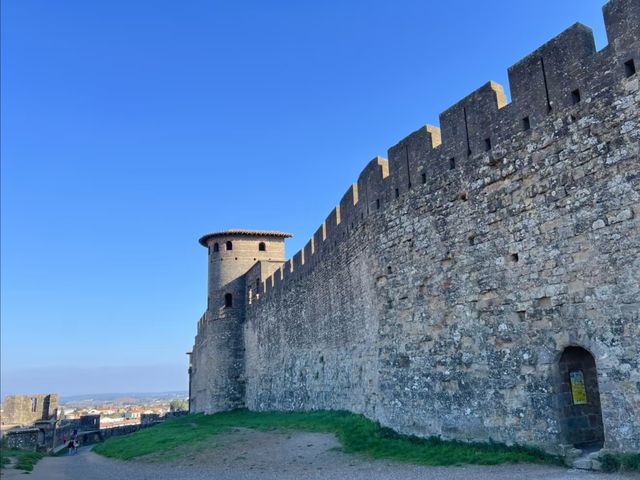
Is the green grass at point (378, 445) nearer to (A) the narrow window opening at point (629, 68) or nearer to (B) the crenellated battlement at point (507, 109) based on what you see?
(B) the crenellated battlement at point (507, 109)

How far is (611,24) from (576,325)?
12.4 feet

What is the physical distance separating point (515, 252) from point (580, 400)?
2.12 m

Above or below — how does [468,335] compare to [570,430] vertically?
above

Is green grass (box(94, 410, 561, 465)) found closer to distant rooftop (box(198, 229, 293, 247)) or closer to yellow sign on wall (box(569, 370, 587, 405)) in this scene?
yellow sign on wall (box(569, 370, 587, 405))

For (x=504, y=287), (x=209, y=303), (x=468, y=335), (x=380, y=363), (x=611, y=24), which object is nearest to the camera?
(x=611, y=24)

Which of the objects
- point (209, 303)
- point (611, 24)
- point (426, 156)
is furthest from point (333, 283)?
point (209, 303)

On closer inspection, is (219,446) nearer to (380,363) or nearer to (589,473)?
(380,363)

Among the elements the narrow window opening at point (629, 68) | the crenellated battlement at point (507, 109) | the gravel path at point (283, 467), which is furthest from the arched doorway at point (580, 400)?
the narrow window opening at point (629, 68)

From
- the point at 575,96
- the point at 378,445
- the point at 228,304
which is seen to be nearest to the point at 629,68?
the point at 575,96

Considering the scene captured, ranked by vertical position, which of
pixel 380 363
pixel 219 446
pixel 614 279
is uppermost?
pixel 614 279

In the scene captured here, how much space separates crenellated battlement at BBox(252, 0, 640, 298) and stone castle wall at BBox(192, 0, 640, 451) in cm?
2

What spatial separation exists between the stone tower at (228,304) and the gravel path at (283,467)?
12.6 m

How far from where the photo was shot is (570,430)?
7020 mm

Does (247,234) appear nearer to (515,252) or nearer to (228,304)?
(228,304)
